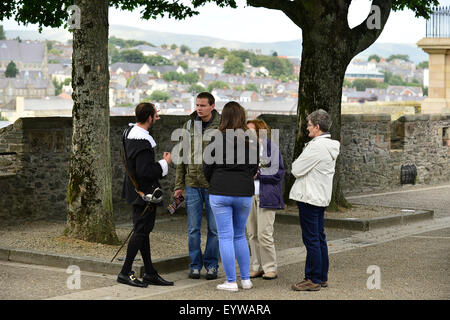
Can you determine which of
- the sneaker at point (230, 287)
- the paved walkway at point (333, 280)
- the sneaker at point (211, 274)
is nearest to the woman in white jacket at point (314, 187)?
the paved walkway at point (333, 280)

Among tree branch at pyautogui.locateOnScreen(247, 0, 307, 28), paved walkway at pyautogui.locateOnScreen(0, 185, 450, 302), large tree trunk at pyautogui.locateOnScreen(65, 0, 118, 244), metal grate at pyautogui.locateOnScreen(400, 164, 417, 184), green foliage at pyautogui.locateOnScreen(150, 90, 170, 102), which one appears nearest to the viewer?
paved walkway at pyautogui.locateOnScreen(0, 185, 450, 302)

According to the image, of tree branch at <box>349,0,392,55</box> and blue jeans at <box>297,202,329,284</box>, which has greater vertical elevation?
tree branch at <box>349,0,392,55</box>

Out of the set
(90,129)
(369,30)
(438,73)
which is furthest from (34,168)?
(438,73)

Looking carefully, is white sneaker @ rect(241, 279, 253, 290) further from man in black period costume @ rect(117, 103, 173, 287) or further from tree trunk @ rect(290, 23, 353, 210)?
tree trunk @ rect(290, 23, 353, 210)

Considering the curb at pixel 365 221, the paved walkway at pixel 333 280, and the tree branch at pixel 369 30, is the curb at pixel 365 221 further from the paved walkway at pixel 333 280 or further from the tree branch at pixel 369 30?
the tree branch at pixel 369 30

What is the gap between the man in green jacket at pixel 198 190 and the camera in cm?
912

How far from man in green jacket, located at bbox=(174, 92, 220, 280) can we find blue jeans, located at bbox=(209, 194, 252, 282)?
780 millimetres

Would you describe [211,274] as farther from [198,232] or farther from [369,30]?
[369,30]

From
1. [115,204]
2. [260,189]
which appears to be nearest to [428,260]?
[260,189]

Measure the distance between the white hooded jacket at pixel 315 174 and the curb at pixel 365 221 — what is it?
17.6ft

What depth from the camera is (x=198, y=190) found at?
30.1 feet

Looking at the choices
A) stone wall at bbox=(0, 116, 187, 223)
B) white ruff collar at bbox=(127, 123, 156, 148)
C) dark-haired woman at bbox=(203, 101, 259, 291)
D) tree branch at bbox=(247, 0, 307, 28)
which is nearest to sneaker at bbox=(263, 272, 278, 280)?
dark-haired woman at bbox=(203, 101, 259, 291)

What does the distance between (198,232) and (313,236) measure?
1.35 m

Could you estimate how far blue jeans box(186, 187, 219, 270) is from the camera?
30.2ft
